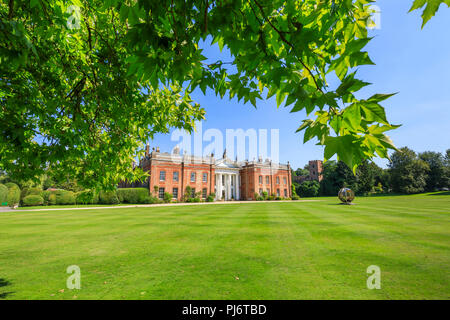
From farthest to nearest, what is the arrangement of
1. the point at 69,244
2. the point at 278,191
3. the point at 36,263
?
the point at 278,191, the point at 69,244, the point at 36,263

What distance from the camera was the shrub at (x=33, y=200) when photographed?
28.4 meters

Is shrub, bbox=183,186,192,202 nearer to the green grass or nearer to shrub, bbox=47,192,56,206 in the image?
shrub, bbox=47,192,56,206

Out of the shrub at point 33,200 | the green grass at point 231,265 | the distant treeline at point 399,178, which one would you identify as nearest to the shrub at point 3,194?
the shrub at point 33,200

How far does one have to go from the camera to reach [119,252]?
20.5ft

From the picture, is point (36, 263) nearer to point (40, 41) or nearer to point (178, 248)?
point (178, 248)

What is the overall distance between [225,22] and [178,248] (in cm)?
627

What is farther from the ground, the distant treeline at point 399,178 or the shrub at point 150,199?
the distant treeline at point 399,178

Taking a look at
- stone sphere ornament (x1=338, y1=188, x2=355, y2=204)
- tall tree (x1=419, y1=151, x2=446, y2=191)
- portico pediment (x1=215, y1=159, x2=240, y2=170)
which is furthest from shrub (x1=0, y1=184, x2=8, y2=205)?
tall tree (x1=419, y1=151, x2=446, y2=191)

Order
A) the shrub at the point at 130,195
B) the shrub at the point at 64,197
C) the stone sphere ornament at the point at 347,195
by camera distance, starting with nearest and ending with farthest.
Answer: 1. the stone sphere ornament at the point at 347,195
2. the shrub at the point at 64,197
3. the shrub at the point at 130,195

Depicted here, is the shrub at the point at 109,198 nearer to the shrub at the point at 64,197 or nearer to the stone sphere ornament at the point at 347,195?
the shrub at the point at 64,197

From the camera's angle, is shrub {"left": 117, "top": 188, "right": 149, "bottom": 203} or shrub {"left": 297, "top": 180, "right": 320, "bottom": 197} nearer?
shrub {"left": 117, "top": 188, "right": 149, "bottom": 203}

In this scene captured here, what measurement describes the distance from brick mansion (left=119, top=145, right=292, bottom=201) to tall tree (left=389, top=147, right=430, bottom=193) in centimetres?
3293

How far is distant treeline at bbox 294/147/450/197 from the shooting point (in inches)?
2356

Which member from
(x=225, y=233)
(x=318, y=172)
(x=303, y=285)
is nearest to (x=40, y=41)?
(x=303, y=285)
